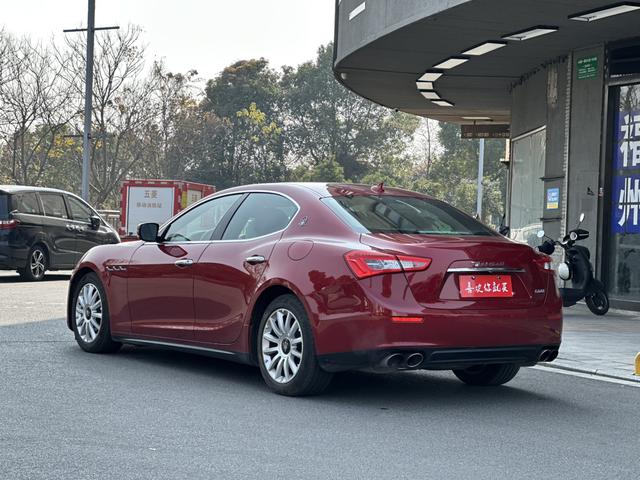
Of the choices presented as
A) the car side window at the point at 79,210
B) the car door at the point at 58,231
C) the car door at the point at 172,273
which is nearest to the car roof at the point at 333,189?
the car door at the point at 172,273

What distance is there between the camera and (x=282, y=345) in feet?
24.1

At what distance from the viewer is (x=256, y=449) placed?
5.59 meters

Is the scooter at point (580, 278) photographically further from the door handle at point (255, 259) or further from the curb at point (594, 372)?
the door handle at point (255, 259)

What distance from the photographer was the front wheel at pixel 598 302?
14938mm

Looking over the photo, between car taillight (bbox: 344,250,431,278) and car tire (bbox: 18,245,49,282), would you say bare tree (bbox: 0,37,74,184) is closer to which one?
car tire (bbox: 18,245,49,282)

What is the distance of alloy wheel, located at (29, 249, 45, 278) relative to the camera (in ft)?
64.5

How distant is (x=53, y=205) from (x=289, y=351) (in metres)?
14.1

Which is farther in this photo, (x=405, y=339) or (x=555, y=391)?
(x=555, y=391)

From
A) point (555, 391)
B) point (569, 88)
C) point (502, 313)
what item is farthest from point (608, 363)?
point (569, 88)

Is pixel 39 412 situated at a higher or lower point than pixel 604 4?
lower

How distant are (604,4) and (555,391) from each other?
257 inches

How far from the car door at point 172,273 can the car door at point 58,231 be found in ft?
38.2

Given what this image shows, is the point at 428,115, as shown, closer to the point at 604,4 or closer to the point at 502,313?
the point at 604,4

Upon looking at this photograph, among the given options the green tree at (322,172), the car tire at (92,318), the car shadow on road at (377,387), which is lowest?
the car shadow on road at (377,387)
